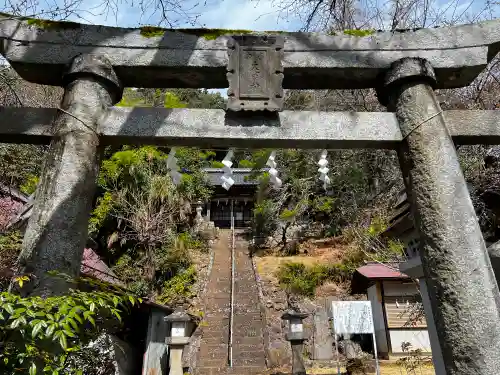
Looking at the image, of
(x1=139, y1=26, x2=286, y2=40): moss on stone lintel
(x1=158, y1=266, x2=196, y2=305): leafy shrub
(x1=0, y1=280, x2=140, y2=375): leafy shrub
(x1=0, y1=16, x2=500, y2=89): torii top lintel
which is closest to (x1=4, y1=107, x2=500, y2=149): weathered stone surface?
(x1=0, y1=16, x2=500, y2=89): torii top lintel

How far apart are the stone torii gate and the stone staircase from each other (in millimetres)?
8823

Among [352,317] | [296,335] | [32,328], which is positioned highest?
[352,317]

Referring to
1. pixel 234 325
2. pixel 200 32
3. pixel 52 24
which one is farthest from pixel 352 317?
pixel 52 24

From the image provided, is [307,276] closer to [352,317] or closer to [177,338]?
[352,317]

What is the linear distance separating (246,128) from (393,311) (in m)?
10.5

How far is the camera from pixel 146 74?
12.1ft

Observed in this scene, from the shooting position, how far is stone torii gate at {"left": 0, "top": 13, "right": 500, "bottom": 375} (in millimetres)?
2777

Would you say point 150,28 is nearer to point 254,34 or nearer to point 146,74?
point 146,74

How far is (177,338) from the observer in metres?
9.17

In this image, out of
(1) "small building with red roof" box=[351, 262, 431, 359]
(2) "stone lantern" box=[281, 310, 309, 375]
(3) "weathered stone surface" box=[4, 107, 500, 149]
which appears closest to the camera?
(3) "weathered stone surface" box=[4, 107, 500, 149]

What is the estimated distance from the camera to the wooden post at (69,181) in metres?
2.77

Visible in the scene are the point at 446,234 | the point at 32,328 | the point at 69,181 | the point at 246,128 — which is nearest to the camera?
the point at 32,328

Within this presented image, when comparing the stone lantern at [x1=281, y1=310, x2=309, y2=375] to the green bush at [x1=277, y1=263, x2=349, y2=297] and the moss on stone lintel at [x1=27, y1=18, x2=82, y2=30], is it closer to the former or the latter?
the green bush at [x1=277, y1=263, x2=349, y2=297]

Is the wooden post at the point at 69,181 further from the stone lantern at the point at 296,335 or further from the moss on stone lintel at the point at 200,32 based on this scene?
the stone lantern at the point at 296,335
